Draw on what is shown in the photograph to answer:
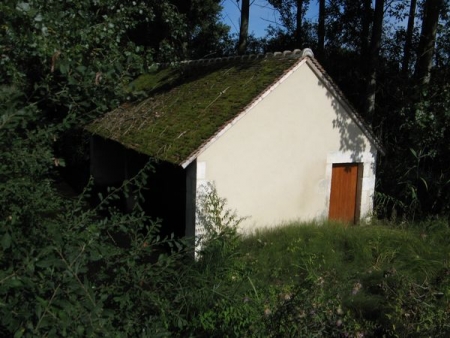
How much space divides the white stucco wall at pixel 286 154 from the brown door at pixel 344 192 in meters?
0.22

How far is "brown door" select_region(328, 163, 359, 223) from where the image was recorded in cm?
980

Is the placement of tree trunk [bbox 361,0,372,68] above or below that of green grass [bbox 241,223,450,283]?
above

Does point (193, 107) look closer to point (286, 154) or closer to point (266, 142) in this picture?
point (266, 142)

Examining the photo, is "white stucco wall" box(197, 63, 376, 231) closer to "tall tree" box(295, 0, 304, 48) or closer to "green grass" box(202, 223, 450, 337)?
"green grass" box(202, 223, 450, 337)

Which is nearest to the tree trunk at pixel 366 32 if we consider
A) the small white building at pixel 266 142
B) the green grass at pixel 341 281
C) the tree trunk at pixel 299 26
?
the tree trunk at pixel 299 26

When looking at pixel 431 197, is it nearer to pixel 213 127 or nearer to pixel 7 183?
pixel 213 127

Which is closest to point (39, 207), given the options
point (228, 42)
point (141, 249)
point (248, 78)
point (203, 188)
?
point (141, 249)

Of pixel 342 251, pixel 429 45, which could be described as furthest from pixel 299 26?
pixel 342 251

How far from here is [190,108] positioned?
31.2ft

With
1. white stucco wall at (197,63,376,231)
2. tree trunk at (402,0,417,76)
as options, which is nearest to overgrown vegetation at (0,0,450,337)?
white stucco wall at (197,63,376,231)

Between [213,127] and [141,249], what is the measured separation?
16.3ft

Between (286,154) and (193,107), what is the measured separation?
7.42ft

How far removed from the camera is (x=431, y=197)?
10.5 m

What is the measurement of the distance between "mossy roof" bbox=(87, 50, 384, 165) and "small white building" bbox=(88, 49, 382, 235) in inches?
1.3
